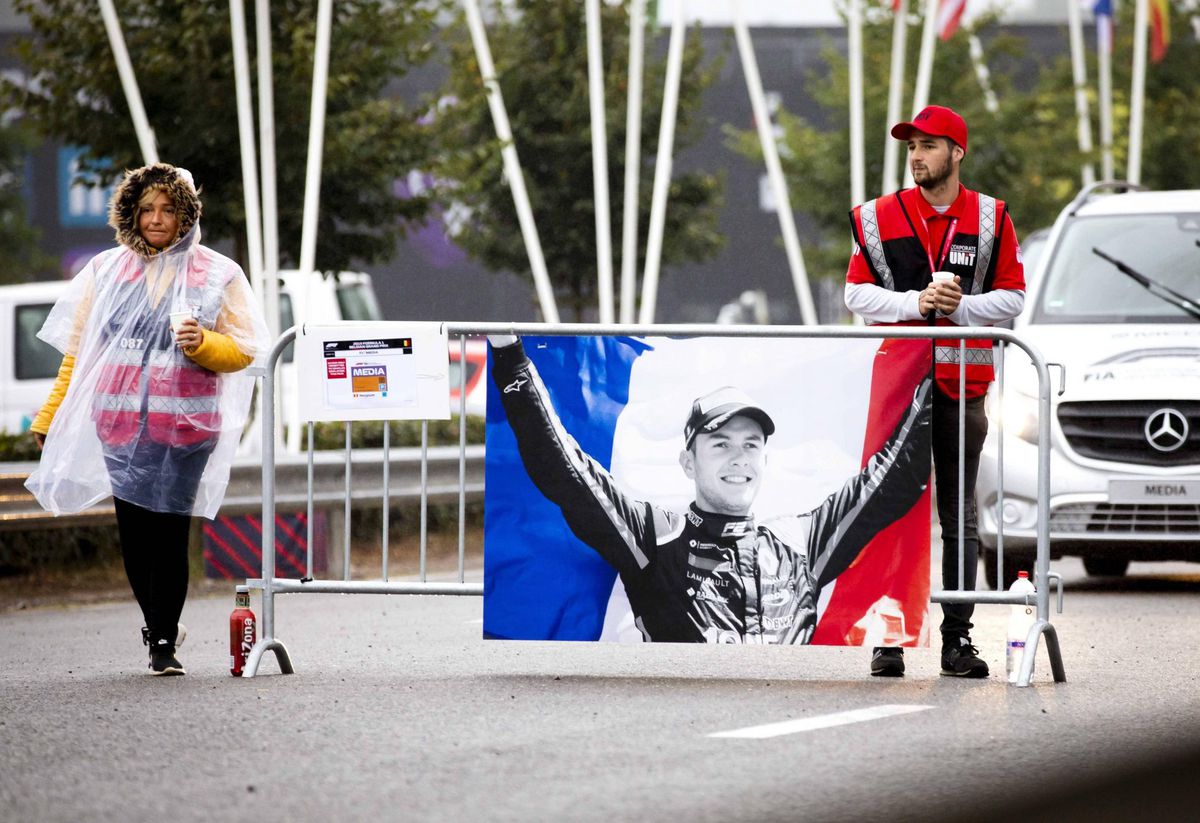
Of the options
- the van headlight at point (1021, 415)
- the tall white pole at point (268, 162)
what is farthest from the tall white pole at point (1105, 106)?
the van headlight at point (1021, 415)

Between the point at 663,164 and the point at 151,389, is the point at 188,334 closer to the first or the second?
the point at 151,389

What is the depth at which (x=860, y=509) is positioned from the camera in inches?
296

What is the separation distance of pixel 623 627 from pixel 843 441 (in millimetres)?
1012

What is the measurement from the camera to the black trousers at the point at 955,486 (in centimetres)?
770

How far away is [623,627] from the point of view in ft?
24.7

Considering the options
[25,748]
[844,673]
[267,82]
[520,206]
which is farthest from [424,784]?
[520,206]

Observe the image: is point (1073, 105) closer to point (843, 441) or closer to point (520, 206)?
point (520, 206)

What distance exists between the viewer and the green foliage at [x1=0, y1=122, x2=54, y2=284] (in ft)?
146

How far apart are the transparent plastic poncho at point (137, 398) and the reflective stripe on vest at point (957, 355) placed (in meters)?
2.54

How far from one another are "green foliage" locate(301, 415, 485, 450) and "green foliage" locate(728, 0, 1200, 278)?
42.1 ft

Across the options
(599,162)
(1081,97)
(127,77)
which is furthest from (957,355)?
(1081,97)

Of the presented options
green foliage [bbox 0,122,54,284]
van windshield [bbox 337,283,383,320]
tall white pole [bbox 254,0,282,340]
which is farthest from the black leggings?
green foliage [bbox 0,122,54,284]

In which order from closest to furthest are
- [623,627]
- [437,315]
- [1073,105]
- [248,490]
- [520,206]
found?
[623,627]
[248,490]
[520,206]
[1073,105]
[437,315]

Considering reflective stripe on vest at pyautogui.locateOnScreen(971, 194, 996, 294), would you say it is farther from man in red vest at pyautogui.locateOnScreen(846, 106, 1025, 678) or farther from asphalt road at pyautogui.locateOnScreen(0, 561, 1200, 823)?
asphalt road at pyautogui.locateOnScreen(0, 561, 1200, 823)
